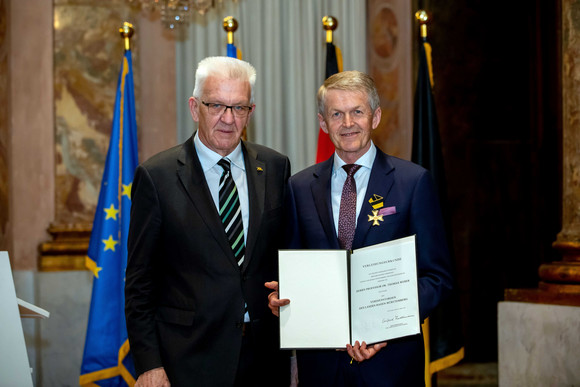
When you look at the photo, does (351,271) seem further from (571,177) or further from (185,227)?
(571,177)

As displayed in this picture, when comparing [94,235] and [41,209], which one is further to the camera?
[41,209]

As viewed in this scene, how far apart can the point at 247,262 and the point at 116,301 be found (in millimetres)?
2106

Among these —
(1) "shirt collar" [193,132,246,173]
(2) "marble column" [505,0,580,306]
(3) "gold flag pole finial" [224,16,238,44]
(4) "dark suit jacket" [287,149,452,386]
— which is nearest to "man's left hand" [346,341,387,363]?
(4) "dark suit jacket" [287,149,452,386]

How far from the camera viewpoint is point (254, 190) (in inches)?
107

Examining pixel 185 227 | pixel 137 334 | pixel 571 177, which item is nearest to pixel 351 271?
pixel 185 227

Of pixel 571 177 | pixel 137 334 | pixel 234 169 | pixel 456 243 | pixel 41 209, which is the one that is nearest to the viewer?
pixel 137 334

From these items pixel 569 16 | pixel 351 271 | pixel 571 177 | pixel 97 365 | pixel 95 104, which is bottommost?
pixel 97 365

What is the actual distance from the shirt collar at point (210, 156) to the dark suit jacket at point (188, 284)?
0.08 metres

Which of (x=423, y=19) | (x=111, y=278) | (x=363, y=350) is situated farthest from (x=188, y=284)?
(x=423, y=19)

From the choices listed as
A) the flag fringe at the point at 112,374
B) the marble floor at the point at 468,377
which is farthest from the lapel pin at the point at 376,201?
the marble floor at the point at 468,377

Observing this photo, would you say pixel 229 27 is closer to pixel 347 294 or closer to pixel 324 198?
pixel 324 198

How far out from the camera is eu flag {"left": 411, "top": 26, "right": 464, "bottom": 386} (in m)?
4.49

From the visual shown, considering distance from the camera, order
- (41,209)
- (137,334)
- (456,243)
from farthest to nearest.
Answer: (456,243) < (41,209) < (137,334)

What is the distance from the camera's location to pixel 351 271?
2.33 meters
